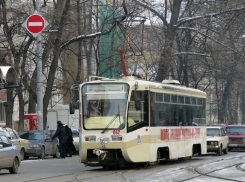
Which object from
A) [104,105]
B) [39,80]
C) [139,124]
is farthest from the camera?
[39,80]

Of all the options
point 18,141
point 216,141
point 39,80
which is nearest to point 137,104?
point 18,141

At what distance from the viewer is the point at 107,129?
60.2 ft

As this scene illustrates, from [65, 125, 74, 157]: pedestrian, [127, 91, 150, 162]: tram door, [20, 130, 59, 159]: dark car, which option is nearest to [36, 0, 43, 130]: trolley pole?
[20, 130, 59, 159]: dark car

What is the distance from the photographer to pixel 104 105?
18.7 m

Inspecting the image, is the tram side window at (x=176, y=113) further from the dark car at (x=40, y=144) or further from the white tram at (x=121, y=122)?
the dark car at (x=40, y=144)

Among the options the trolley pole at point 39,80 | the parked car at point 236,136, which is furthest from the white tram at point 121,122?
the parked car at point 236,136

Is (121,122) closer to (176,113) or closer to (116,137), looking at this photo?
(116,137)

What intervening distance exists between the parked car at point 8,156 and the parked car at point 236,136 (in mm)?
20480

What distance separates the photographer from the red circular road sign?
2925 centimetres

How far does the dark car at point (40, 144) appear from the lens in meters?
31.0

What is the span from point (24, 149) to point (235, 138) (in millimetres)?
14029

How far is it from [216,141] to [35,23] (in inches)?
407

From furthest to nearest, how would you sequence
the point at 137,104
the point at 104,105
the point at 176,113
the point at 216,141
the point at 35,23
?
1. the point at 216,141
2. the point at 35,23
3. the point at 176,113
4. the point at 104,105
5. the point at 137,104

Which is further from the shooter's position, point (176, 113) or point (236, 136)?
point (236, 136)
